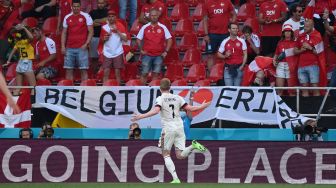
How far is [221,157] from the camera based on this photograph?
18.8 metres

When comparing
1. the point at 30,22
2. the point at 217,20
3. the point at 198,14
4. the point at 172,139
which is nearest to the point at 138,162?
the point at 172,139

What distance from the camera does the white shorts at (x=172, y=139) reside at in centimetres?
1773

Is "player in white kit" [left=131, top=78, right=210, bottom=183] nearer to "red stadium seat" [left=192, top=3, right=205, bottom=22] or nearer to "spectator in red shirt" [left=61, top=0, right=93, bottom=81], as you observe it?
"spectator in red shirt" [left=61, top=0, right=93, bottom=81]

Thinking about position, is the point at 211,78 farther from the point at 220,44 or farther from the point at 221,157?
the point at 221,157

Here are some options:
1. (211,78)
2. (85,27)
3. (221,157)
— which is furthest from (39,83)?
(221,157)

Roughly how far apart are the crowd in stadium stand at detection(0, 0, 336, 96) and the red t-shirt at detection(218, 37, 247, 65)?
21 millimetres

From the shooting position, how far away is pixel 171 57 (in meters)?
23.1

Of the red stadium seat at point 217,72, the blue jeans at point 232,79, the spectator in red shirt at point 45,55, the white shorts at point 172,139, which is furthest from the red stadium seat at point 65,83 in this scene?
the white shorts at point 172,139

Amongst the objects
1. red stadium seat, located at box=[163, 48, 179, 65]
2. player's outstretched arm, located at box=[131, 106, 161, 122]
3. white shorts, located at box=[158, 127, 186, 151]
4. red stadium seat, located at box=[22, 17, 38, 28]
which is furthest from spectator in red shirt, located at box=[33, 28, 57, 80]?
player's outstretched arm, located at box=[131, 106, 161, 122]

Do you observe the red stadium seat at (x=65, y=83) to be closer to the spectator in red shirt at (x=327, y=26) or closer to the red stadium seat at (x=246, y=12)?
the red stadium seat at (x=246, y=12)

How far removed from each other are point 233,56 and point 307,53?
61.4 inches

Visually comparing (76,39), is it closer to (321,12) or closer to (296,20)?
(296,20)

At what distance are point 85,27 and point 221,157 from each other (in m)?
5.50

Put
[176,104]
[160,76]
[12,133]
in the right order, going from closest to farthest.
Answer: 1. [176,104]
2. [12,133]
3. [160,76]
